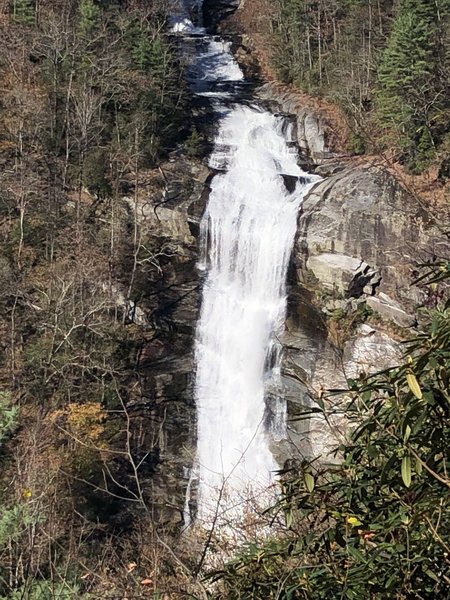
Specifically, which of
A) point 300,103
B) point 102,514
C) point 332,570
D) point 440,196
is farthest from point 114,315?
point 332,570

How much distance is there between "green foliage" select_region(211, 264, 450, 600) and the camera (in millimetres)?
1765

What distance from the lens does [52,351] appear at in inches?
690

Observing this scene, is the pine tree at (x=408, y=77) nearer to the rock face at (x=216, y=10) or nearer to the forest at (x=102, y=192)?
the forest at (x=102, y=192)

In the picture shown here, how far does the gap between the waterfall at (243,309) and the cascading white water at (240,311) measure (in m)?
0.03

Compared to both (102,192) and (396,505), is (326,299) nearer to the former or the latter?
(102,192)

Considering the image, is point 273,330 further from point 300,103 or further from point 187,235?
point 300,103

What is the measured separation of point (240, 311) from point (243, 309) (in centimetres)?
12

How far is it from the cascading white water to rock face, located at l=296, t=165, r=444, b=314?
0.96 m

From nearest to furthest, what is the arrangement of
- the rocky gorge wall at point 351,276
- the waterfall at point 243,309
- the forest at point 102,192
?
the forest at point 102,192
the rocky gorge wall at point 351,276
the waterfall at point 243,309

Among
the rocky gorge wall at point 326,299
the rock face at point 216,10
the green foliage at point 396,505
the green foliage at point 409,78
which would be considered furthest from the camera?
the rock face at point 216,10

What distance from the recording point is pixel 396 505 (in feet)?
6.64

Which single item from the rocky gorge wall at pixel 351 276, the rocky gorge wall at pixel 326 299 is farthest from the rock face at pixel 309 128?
the rocky gorge wall at pixel 351 276

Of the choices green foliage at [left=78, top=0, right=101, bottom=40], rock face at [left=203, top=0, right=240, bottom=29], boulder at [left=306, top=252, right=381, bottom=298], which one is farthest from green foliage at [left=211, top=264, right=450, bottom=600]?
rock face at [left=203, top=0, right=240, bottom=29]

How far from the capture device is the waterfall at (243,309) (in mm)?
18469
